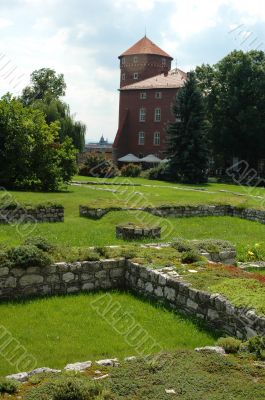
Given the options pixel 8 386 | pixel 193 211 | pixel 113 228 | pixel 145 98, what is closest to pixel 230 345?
pixel 8 386

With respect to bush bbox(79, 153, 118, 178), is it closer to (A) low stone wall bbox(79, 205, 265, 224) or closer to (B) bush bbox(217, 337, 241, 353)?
(A) low stone wall bbox(79, 205, 265, 224)

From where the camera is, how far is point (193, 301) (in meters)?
8.69

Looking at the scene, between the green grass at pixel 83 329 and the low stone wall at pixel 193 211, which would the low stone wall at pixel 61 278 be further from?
the low stone wall at pixel 193 211

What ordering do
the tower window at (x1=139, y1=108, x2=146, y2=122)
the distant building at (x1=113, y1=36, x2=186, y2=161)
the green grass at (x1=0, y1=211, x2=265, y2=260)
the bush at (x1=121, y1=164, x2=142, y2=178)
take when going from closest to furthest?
the green grass at (x1=0, y1=211, x2=265, y2=260)
the bush at (x1=121, y1=164, x2=142, y2=178)
the distant building at (x1=113, y1=36, x2=186, y2=161)
the tower window at (x1=139, y1=108, x2=146, y2=122)

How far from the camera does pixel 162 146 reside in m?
66.9

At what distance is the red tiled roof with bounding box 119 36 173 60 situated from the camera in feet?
236

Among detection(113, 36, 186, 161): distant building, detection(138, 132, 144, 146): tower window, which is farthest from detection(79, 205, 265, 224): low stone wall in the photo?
detection(138, 132, 144, 146): tower window

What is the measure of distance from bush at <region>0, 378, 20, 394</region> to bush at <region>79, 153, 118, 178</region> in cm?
4061

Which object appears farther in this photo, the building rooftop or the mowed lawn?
the building rooftop

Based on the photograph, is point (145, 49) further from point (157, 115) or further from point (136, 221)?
point (136, 221)

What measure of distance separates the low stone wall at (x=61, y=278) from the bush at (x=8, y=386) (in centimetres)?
428

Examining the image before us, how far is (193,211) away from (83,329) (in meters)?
15.4

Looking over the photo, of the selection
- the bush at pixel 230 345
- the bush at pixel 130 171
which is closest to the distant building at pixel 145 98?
the bush at pixel 130 171

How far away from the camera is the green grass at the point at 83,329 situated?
285 inches
